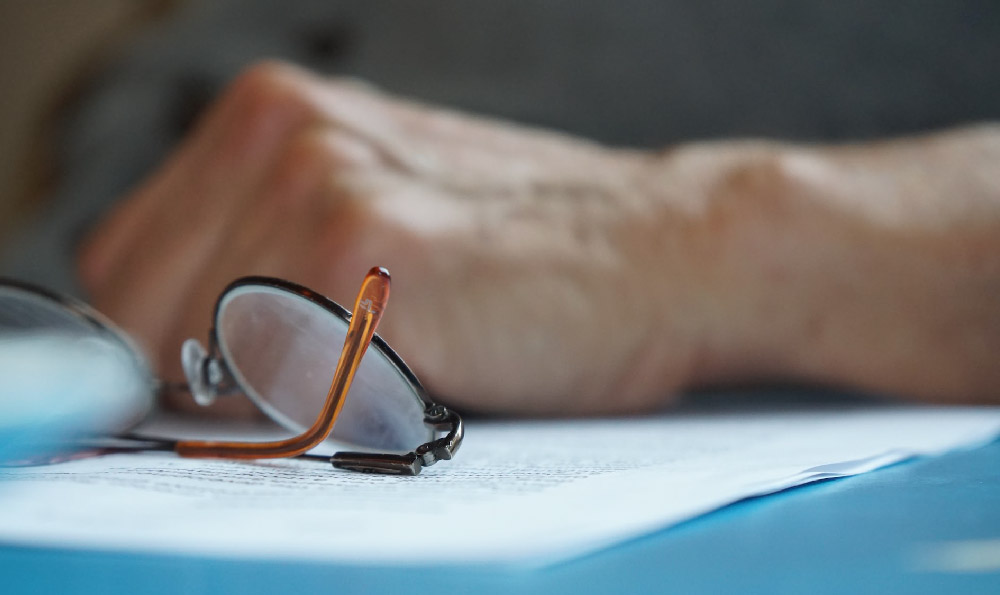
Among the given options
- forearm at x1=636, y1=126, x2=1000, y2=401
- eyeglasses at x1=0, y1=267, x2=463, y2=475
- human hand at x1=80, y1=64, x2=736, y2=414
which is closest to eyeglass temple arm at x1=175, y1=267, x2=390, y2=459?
eyeglasses at x1=0, y1=267, x2=463, y2=475

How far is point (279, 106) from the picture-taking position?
74cm

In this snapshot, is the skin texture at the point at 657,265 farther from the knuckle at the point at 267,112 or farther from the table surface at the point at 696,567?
the table surface at the point at 696,567

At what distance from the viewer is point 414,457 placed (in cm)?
38

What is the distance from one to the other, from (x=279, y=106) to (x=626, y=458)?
1.53ft

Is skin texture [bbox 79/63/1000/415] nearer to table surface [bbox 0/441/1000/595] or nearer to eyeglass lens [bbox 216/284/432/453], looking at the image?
eyeglass lens [bbox 216/284/432/453]

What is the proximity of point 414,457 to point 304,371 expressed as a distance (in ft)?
0.37

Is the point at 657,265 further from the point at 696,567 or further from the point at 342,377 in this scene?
the point at 696,567

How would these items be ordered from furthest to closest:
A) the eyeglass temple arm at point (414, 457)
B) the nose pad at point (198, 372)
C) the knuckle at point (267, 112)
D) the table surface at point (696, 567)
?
the knuckle at point (267, 112) < the nose pad at point (198, 372) < the eyeglass temple arm at point (414, 457) < the table surface at point (696, 567)

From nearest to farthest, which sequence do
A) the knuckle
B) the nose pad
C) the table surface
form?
the table surface, the nose pad, the knuckle

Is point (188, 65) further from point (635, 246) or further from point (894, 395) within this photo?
point (894, 395)

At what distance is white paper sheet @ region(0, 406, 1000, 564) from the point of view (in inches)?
9.5

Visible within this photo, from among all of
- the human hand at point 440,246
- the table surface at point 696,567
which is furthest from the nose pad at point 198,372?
the table surface at point 696,567

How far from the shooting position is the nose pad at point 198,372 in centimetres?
50

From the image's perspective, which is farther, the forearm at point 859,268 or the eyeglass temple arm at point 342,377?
the forearm at point 859,268
